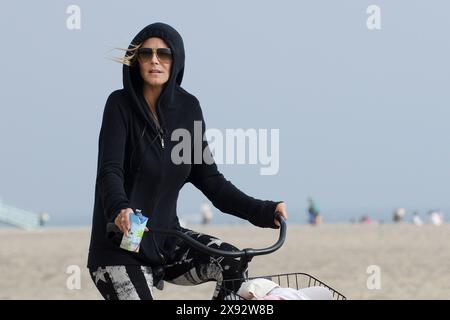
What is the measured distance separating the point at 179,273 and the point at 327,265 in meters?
12.7

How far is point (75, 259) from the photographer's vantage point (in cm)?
1817

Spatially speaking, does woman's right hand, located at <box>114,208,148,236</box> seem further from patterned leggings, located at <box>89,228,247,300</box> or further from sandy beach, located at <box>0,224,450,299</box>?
sandy beach, located at <box>0,224,450,299</box>

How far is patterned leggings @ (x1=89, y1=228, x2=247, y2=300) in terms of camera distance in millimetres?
3102

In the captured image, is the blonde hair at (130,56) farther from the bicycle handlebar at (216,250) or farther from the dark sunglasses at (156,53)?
the bicycle handlebar at (216,250)

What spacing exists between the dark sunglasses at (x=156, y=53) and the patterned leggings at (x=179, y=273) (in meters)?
0.61

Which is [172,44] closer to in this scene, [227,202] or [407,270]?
[227,202]

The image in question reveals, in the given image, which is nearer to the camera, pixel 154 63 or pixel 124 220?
pixel 124 220

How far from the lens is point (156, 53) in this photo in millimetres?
3205

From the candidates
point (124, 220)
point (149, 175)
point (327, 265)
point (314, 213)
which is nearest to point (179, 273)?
point (149, 175)

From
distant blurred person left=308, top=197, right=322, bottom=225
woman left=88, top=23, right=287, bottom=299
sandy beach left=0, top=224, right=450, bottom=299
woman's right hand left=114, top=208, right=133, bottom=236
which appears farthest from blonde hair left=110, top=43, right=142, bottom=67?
distant blurred person left=308, top=197, right=322, bottom=225

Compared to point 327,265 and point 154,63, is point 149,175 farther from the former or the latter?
point 327,265

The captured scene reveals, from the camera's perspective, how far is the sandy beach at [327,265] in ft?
40.3

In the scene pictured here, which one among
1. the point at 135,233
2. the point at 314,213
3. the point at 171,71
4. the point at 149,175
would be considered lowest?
the point at 314,213

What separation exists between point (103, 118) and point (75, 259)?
15279 mm
